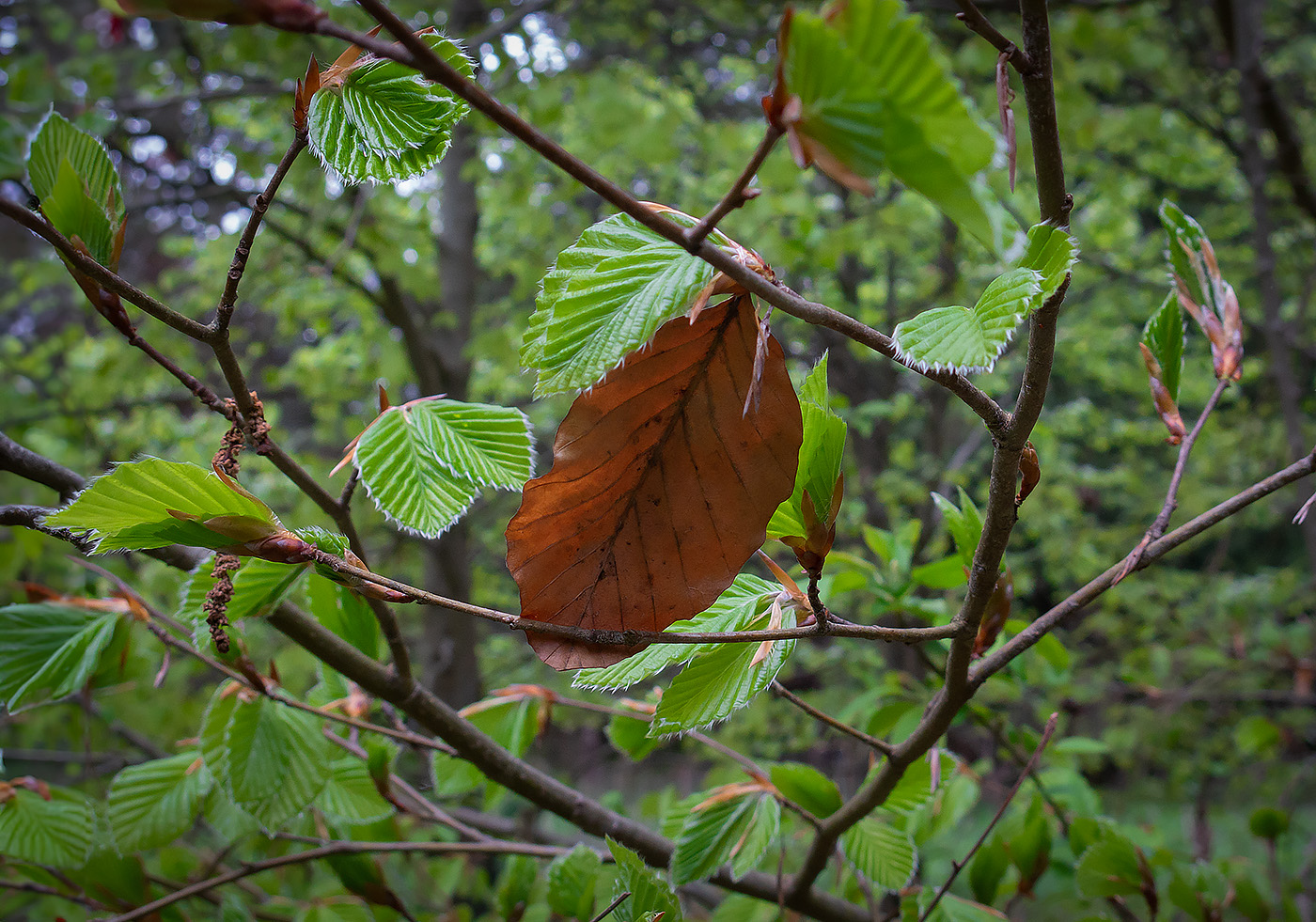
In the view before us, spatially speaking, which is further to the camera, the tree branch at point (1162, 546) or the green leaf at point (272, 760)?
the green leaf at point (272, 760)

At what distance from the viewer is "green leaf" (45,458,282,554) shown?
237mm

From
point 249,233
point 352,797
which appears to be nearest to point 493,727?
point 352,797

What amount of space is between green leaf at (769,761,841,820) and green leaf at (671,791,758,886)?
3 cm

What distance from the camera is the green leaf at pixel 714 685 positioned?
28cm

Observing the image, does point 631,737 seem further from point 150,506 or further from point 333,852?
point 150,506

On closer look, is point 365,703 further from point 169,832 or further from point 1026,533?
point 1026,533

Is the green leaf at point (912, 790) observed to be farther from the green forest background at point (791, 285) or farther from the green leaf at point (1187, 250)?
the green forest background at point (791, 285)

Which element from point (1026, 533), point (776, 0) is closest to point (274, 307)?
point (776, 0)

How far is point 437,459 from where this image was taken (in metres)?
0.34

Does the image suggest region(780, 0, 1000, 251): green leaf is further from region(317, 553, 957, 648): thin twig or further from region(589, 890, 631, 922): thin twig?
region(589, 890, 631, 922): thin twig

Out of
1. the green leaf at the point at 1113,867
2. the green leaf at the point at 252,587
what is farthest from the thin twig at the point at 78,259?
the green leaf at the point at 1113,867

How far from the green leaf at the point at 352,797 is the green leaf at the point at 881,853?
345 millimetres

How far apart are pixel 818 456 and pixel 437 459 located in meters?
0.17

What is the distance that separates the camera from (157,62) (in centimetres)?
270
